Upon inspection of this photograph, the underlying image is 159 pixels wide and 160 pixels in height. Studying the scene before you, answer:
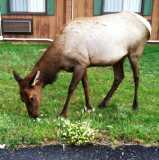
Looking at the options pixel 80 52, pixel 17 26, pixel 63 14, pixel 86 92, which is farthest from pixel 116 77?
pixel 17 26

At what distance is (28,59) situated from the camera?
1102 centimetres

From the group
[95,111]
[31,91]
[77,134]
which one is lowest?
[95,111]

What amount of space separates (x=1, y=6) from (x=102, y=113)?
759 cm

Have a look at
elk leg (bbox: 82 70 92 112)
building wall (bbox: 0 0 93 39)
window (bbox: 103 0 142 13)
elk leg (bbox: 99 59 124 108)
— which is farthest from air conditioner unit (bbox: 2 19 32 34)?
elk leg (bbox: 82 70 92 112)

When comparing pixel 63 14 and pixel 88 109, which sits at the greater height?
pixel 63 14

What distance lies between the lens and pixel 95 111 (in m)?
7.21

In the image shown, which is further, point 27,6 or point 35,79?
point 27,6

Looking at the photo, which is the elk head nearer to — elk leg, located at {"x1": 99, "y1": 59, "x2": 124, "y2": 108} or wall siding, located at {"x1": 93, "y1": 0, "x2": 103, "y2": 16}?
elk leg, located at {"x1": 99, "y1": 59, "x2": 124, "y2": 108}

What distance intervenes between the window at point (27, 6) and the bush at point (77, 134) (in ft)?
26.8

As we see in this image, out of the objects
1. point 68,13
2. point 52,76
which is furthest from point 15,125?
point 68,13

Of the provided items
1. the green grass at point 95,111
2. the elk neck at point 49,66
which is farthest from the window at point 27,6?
the elk neck at point 49,66

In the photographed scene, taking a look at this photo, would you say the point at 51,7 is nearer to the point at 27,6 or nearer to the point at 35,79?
the point at 27,6

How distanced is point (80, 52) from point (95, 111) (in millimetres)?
1194

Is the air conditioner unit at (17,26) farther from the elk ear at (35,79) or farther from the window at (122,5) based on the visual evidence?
the elk ear at (35,79)
